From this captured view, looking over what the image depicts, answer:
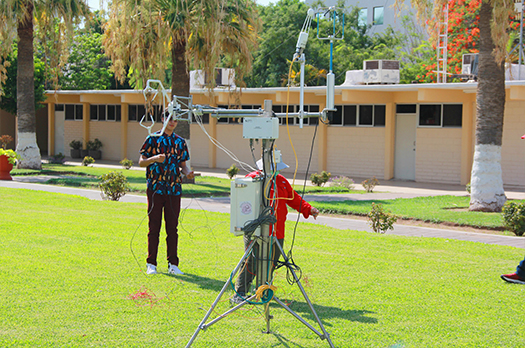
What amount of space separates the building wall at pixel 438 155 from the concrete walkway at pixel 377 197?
61 cm

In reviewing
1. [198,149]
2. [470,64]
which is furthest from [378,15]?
[470,64]

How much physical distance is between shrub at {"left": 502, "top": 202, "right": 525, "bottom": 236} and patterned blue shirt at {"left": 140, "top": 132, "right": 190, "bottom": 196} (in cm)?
706

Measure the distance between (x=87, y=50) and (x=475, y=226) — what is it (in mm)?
37820

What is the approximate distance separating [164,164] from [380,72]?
18.2 metres

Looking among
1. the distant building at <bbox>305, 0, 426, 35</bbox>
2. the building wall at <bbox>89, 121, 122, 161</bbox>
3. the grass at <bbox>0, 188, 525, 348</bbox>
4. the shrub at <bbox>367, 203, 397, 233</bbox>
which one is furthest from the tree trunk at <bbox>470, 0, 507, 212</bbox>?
the distant building at <bbox>305, 0, 426, 35</bbox>

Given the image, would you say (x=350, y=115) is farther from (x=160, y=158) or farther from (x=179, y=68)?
(x=160, y=158)

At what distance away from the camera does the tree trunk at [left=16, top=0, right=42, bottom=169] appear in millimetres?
23609

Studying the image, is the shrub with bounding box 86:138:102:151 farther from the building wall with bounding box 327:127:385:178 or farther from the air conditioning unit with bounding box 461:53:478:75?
the air conditioning unit with bounding box 461:53:478:75

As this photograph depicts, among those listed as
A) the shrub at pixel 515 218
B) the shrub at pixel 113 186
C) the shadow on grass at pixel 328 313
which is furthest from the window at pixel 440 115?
the shadow on grass at pixel 328 313

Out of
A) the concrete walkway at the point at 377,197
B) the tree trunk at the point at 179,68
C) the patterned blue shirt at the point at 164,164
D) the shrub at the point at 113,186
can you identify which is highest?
the tree trunk at the point at 179,68

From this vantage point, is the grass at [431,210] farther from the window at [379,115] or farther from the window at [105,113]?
the window at [105,113]

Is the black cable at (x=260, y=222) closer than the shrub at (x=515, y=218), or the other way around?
the black cable at (x=260, y=222)

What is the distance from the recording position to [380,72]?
2389 cm

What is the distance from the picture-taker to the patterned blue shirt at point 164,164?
700 cm
